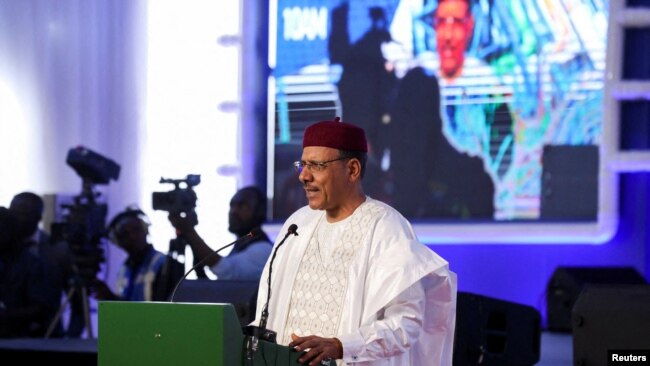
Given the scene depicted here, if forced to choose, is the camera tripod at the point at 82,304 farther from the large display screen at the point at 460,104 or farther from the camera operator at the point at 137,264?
the large display screen at the point at 460,104

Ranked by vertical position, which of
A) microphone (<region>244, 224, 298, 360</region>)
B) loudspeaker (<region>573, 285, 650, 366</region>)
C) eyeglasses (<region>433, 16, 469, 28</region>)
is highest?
eyeglasses (<region>433, 16, 469, 28</region>)

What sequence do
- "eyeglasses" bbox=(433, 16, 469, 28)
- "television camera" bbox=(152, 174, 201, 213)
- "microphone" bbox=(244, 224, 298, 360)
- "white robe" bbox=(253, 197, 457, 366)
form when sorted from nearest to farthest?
"microphone" bbox=(244, 224, 298, 360)
"white robe" bbox=(253, 197, 457, 366)
"television camera" bbox=(152, 174, 201, 213)
"eyeglasses" bbox=(433, 16, 469, 28)

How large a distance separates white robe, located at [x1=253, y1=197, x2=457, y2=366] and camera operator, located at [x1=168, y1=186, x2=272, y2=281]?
192cm

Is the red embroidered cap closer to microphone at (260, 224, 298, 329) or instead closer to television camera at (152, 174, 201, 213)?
microphone at (260, 224, 298, 329)

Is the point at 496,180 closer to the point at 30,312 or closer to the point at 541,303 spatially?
the point at 541,303

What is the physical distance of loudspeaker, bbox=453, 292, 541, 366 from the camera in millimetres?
4359

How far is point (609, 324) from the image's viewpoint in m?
3.63

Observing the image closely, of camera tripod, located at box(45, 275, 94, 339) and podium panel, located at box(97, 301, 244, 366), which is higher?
podium panel, located at box(97, 301, 244, 366)

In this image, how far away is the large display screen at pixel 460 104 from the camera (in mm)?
6316

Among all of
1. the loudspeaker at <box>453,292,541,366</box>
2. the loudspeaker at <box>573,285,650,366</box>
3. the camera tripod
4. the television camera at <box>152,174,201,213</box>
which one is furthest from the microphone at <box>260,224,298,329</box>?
the camera tripod

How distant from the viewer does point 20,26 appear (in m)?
7.23

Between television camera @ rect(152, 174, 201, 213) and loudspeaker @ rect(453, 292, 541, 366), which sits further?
television camera @ rect(152, 174, 201, 213)

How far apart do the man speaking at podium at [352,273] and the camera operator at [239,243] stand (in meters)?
1.94

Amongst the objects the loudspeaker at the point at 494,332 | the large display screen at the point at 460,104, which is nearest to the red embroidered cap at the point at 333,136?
the loudspeaker at the point at 494,332
